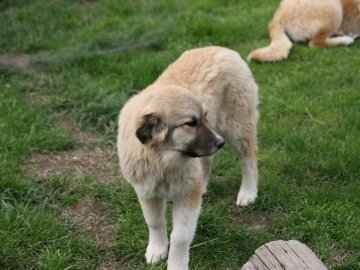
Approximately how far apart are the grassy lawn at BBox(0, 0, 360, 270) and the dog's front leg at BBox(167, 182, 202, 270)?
249 mm

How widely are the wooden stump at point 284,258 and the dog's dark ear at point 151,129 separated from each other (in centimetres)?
96

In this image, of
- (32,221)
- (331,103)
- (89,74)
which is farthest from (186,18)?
(32,221)

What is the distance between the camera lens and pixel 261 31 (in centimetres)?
829

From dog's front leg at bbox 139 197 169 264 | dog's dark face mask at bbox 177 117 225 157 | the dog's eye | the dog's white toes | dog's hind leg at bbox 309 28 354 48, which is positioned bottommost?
dog's hind leg at bbox 309 28 354 48

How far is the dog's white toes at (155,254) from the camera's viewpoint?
425 cm

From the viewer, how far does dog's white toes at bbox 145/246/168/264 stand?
4251 millimetres

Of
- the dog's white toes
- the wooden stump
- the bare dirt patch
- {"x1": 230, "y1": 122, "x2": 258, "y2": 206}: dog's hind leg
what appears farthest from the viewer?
the bare dirt patch

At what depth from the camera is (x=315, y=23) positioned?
8.10 m

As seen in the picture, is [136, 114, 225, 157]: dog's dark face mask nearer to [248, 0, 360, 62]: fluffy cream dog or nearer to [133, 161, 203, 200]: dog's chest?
[133, 161, 203, 200]: dog's chest

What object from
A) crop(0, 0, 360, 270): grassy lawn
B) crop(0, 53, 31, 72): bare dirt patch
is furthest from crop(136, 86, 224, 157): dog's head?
crop(0, 53, 31, 72): bare dirt patch

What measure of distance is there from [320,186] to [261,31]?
3.78 meters

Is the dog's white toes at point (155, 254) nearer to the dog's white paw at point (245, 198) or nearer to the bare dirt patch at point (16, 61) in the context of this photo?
the dog's white paw at point (245, 198)

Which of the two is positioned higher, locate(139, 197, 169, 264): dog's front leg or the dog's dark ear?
the dog's dark ear

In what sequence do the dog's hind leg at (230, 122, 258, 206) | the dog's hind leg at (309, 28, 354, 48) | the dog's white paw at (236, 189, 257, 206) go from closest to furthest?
the dog's hind leg at (230, 122, 258, 206) < the dog's white paw at (236, 189, 257, 206) < the dog's hind leg at (309, 28, 354, 48)
